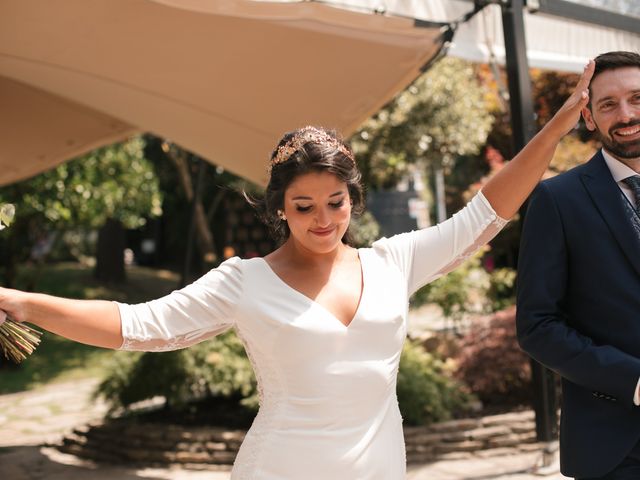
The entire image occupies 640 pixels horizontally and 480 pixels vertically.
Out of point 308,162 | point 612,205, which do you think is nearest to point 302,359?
point 308,162

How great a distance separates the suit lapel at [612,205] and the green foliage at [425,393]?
3.84 m

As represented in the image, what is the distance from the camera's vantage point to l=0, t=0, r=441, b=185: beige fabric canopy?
4203 millimetres

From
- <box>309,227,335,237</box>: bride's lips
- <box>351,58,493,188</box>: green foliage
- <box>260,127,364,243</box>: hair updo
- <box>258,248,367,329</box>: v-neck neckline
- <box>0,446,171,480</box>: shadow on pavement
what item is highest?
<box>351,58,493,188</box>: green foliage

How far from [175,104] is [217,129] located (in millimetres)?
459

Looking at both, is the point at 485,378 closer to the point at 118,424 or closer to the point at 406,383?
the point at 406,383

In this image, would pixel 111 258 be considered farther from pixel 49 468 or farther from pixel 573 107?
pixel 573 107

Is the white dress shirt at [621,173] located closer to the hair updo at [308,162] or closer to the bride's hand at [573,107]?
the bride's hand at [573,107]

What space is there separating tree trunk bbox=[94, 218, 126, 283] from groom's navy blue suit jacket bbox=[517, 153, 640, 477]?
14.6m

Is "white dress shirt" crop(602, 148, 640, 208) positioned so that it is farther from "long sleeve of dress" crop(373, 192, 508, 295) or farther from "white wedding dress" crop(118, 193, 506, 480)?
"white wedding dress" crop(118, 193, 506, 480)

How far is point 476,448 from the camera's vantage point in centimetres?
589

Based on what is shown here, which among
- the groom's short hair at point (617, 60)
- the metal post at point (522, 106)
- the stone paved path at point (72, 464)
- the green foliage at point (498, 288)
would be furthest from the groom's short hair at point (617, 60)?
the green foliage at point (498, 288)

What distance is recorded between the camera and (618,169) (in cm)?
236

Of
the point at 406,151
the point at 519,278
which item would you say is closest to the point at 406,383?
the point at 519,278

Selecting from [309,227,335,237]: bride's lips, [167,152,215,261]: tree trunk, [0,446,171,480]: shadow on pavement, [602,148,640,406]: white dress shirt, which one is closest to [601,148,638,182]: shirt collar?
[602,148,640,406]: white dress shirt
